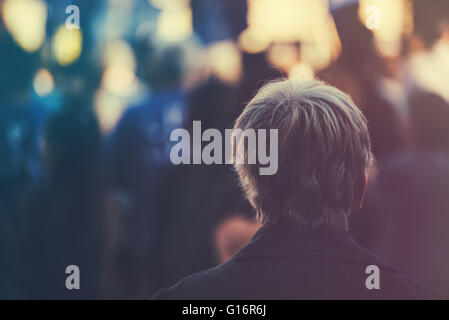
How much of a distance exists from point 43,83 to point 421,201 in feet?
5.41

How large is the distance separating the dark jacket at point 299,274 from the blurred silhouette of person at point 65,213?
109 cm

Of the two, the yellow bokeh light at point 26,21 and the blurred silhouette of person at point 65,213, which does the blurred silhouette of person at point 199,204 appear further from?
the yellow bokeh light at point 26,21

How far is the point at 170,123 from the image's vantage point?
2.12 metres

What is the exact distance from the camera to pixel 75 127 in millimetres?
2109

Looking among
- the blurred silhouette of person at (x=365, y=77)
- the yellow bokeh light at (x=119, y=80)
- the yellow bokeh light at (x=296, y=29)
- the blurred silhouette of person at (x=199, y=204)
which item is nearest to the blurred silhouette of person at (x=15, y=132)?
the yellow bokeh light at (x=119, y=80)

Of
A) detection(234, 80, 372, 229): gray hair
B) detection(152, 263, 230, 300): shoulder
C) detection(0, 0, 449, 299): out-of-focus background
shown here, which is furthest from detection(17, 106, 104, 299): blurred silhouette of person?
detection(234, 80, 372, 229): gray hair

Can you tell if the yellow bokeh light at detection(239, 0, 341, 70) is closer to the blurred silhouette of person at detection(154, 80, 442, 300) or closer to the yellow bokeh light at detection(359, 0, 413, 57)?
the yellow bokeh light at detection(359, 0, 413, 57)

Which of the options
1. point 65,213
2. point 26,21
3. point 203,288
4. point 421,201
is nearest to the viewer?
point 203,288

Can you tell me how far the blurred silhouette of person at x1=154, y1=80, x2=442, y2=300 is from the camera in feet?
3.03

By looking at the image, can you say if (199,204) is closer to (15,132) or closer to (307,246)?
(15,132)

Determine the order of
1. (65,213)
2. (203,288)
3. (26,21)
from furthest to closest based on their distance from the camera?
(26,21) < (65,213) < (203,288)

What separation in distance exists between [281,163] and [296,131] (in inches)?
2.7

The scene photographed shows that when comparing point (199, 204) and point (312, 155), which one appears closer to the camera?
point (312, 155)

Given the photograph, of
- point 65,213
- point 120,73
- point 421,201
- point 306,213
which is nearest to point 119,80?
point 120,73
